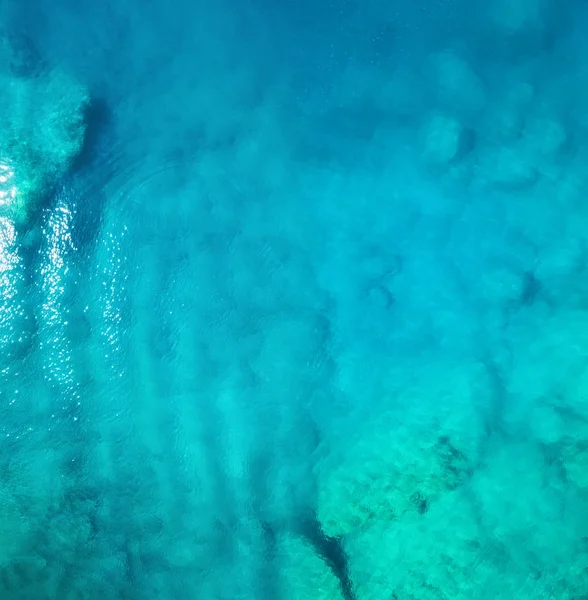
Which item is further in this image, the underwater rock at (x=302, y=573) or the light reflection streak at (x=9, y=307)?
the light reflection streak at (x=9, y=307)

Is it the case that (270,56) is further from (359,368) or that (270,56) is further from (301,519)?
(301,519)

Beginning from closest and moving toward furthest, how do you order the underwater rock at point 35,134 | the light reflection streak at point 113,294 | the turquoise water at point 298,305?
the turquoise water at point 298,305 < the light reflection streak at point 113,294 < the underwater rock at point 35,134

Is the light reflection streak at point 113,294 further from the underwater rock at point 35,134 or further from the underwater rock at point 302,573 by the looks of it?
the underwater rock at point 302,573

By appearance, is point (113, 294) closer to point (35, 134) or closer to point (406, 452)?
point (35, 134)

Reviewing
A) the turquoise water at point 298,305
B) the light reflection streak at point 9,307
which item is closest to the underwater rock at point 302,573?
the turquoise water at point 298,305

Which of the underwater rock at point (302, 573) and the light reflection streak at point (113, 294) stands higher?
the light reflection streak at point (113, 294)

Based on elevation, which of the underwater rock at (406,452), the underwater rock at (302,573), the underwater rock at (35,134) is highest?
the underwater rock at (35,134)

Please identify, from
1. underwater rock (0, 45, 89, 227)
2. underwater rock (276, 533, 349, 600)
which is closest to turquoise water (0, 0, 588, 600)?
underwater rock (276, 533, 349, 600)

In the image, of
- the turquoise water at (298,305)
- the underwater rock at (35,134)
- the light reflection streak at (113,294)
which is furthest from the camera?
the underwater rock at (35,134)

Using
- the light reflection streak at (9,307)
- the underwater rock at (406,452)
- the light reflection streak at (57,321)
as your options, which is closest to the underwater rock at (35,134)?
the light reflection streak at (9,307)
